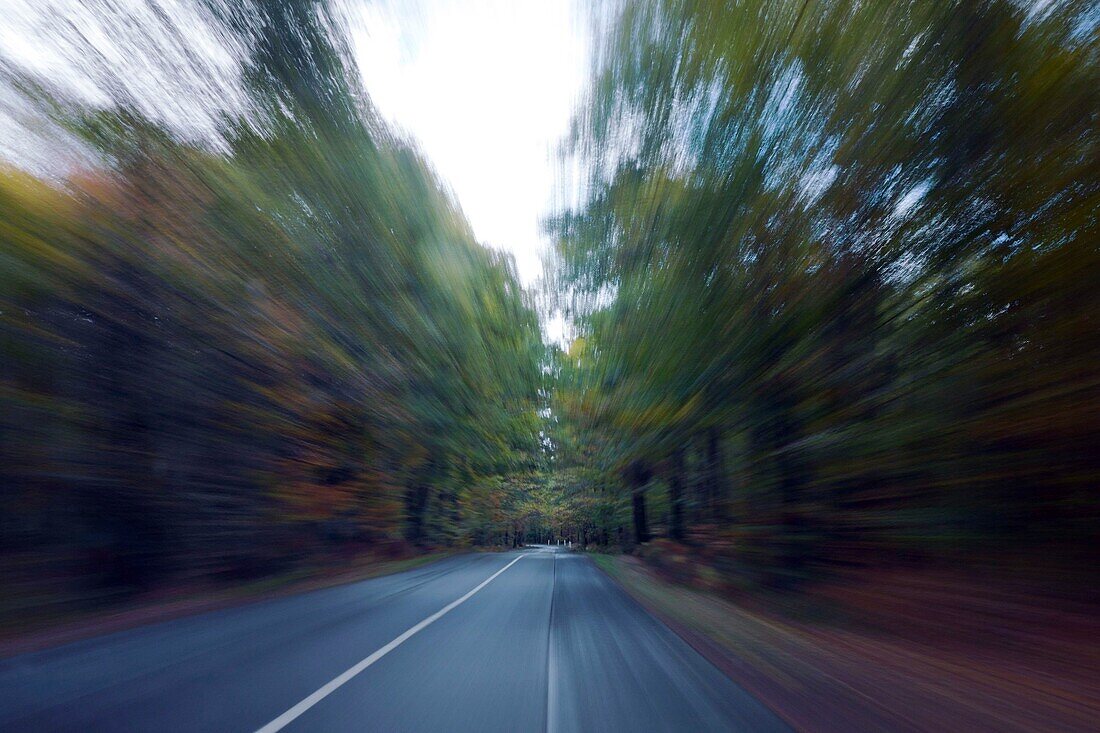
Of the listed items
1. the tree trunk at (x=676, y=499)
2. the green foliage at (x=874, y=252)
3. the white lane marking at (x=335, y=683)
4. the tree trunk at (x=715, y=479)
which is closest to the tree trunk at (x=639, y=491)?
the tree trunk at (x=676, y=499)

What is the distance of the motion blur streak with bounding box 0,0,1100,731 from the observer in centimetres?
581

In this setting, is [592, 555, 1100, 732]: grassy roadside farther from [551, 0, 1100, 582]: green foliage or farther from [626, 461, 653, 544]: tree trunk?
[626, 461, 653, 544]: tree trunk

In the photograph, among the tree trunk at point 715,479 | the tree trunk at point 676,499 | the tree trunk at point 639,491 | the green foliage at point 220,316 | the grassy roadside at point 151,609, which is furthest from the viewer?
the tree trunk at point 639,491

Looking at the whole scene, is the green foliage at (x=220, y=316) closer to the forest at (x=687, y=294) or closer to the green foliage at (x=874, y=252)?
the forest at (x=687, y=294)

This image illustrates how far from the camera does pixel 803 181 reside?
8000 millimetres

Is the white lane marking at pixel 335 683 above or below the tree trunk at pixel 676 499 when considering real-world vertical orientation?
below

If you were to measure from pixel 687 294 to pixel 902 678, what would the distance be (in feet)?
20.0

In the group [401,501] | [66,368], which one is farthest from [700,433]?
[401,501]

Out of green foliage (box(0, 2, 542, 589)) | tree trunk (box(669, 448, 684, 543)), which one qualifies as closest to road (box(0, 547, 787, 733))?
green foliage (box(0, 2, 542, 589))

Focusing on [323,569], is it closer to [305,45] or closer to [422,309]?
[422,309]

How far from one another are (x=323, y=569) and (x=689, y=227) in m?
15.3

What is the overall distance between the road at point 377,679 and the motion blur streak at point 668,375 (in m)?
0.06

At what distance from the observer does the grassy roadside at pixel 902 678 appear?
4527 millimetres

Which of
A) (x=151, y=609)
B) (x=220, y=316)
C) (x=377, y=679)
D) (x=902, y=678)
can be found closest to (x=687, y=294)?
(x=902, y=678)
